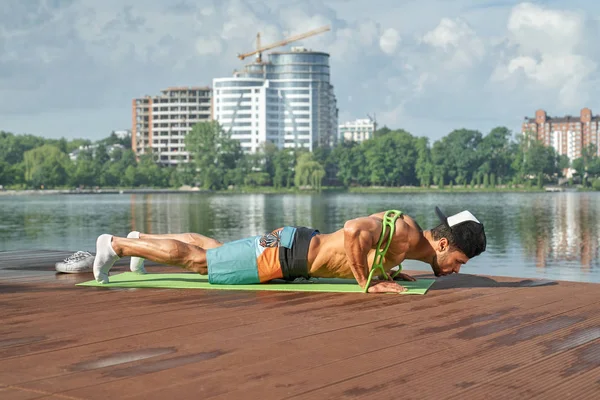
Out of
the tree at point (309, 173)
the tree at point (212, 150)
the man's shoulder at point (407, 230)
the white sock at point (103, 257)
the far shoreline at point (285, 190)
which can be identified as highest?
the tree at point (212, 150)

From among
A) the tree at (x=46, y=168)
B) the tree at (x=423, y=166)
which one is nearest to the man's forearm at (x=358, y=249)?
the tree at (x=46, y=168)

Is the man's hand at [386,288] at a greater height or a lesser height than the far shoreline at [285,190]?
greater

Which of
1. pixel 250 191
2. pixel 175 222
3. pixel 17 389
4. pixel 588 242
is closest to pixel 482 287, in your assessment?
pixel 17 389

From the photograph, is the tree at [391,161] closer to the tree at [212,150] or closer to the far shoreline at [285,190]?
the far shoreline at [285,190]

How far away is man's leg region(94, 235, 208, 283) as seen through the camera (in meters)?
6.32

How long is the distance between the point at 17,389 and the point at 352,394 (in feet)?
4.33

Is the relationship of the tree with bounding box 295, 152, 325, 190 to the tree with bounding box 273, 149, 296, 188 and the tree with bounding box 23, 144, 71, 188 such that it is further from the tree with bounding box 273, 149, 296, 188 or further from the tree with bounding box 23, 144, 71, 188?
the tree with bounding box 23, 144, 71, 188

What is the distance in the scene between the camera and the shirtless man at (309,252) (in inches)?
244

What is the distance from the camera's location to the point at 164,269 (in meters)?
8.27

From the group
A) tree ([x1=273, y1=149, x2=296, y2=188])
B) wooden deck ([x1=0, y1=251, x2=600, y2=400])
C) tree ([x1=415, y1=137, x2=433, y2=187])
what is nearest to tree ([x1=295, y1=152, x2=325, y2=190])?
tree ([x1=273, y1=149, x2=296, y2=188])

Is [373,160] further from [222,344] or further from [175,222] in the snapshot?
[222,344]

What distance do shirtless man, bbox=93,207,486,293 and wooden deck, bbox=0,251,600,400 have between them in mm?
273

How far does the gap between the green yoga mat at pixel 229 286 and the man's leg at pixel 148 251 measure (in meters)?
0.19

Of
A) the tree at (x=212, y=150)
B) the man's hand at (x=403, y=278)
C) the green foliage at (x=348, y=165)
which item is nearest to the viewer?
the man's hand at (x=403, y=278)
